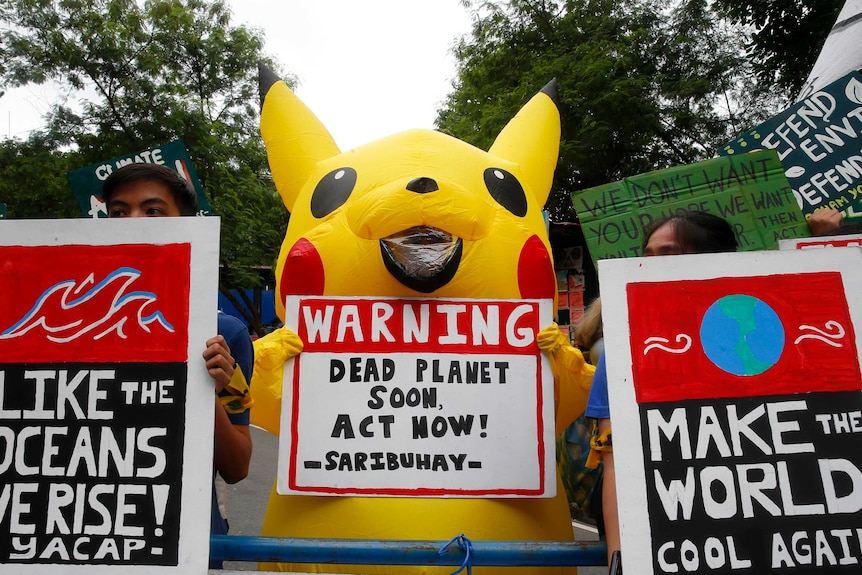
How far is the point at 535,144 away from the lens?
309cm

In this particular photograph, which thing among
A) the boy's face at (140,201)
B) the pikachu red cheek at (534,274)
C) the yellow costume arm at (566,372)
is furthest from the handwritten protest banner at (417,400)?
the boy's face at (140,201)

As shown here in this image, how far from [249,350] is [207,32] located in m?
12.4

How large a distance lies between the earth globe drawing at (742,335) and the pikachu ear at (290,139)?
1.92 m

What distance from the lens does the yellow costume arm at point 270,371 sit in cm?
225

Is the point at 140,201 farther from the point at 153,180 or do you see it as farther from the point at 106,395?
the point at 106,395

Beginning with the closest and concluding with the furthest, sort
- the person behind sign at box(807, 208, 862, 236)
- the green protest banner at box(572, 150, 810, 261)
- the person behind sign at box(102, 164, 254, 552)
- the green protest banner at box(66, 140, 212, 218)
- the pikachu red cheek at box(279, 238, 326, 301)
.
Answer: the person behind sign at box(102, 164, 254, 552) < the pikachu red cheek at box(279, 238, 326, 301) < the green protest banner at box(572, 150, 810, 261) < the person behind sign at box(807, 208, 862, 236) < the green protest banner at box(66, 140, 212, 218)

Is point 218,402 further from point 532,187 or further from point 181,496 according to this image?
point 532,187

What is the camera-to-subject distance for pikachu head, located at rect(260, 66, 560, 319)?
2338mm

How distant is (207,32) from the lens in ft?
42.0

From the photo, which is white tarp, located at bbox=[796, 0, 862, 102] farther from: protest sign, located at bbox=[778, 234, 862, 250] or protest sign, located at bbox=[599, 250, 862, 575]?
protest sign, located at bbox=[599, 250, 862, 575]

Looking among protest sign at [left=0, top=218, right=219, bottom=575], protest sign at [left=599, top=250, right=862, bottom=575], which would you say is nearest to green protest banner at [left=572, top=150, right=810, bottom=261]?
protest sign at [left=599, top=250, right=862, bottom=575]

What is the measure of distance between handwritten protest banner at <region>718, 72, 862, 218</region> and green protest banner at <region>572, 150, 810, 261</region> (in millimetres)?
413

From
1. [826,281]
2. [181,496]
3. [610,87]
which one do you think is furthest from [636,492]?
[610,87]

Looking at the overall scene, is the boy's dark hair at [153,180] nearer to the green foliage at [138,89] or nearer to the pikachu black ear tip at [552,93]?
the pikachu black ear tip at [552,93]
